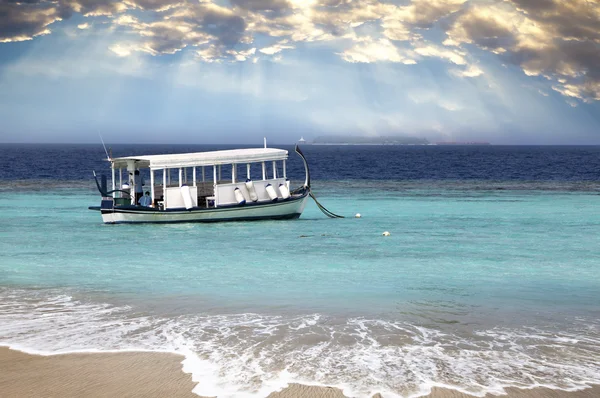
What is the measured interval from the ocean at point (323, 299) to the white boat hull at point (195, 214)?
1.32ft

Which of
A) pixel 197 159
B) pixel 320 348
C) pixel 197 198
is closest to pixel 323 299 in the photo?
pixel 320 348

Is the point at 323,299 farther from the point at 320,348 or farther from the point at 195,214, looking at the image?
the point at 195,214

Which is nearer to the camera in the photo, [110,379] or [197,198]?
[110,379]

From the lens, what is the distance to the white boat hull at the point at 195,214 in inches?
1132

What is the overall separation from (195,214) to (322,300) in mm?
15418

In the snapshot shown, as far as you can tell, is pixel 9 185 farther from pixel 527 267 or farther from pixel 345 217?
pixel 527 267

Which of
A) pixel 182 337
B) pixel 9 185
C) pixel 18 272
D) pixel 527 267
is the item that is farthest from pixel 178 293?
pixel 9 185

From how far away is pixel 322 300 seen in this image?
47.8ft

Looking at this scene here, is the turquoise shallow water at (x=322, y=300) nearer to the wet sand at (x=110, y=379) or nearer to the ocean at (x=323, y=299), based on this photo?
the ocean at (x=323, y=299)

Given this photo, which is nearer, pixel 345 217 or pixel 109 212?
pixel 109 212

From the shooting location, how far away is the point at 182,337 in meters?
11.4

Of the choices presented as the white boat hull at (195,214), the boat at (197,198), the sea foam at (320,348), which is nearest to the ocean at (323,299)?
the sea foam at (320,348)

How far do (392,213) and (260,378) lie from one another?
27.2 m

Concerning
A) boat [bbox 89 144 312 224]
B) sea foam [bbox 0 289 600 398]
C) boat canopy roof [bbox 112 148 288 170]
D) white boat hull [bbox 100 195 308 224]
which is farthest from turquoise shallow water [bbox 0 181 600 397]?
boat canopy roof [bbox 112 148 288 170]
